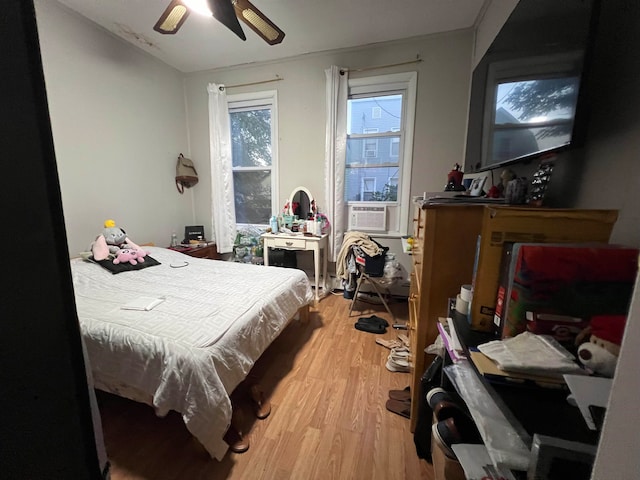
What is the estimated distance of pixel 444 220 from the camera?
1103 millimetres

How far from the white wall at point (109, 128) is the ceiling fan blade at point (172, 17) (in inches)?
40.5

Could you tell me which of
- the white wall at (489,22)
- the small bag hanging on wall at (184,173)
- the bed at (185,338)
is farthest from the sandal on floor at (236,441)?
the small bag hanging on wall at (184,173)

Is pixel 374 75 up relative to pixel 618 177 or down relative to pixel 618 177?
up

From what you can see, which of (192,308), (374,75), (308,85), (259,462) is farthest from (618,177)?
(308,85)

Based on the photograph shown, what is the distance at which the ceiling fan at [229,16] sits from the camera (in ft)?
4.91

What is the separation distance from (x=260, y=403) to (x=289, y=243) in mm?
1672

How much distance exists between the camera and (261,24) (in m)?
1.78

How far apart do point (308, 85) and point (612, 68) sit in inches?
104

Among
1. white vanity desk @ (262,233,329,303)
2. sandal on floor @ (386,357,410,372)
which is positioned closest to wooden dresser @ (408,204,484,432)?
sandal on floor @ (386,357,410,372)

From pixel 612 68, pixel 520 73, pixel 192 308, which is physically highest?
pixel 520 73

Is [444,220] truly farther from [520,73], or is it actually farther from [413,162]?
[413,162]

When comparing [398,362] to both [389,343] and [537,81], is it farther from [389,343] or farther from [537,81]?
[537,81]

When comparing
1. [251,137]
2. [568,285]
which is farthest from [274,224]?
[568,285]

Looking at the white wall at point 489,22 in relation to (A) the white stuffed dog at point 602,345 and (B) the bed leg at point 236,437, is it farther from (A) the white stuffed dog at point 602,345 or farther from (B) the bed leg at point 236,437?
(B) the bed leg at point 236,437
